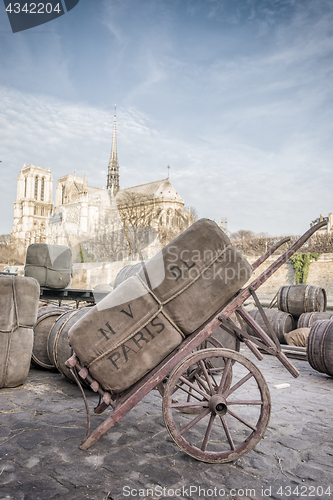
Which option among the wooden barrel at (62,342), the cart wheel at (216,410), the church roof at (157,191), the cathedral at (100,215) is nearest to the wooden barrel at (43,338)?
the wooden barrel at (62,342)

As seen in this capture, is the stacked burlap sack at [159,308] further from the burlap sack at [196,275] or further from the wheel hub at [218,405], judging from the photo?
the wheel hub at [218,405]

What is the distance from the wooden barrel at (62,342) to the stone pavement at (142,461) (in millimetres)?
868

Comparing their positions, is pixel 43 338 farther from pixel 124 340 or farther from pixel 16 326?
pixel 124 340

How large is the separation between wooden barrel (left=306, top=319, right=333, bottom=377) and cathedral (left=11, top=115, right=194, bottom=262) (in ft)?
46.7

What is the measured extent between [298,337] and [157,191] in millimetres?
66251

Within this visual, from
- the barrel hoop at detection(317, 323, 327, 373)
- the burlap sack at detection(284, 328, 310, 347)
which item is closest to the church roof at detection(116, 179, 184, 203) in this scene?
the burlap sack at detection(284, 328, 310, 347)

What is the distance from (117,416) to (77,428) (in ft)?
2.83

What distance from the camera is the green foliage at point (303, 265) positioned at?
111ft

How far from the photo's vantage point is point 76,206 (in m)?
82.7

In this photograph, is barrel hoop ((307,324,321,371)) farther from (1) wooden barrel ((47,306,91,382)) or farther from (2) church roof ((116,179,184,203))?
(2) church roof ((116,179,184,203))

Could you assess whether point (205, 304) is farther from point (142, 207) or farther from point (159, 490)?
point (142, 207)

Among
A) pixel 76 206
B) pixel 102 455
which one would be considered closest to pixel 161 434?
pixel 102 455

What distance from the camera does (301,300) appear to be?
951 cm

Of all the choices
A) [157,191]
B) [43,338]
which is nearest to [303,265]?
[43,338]
